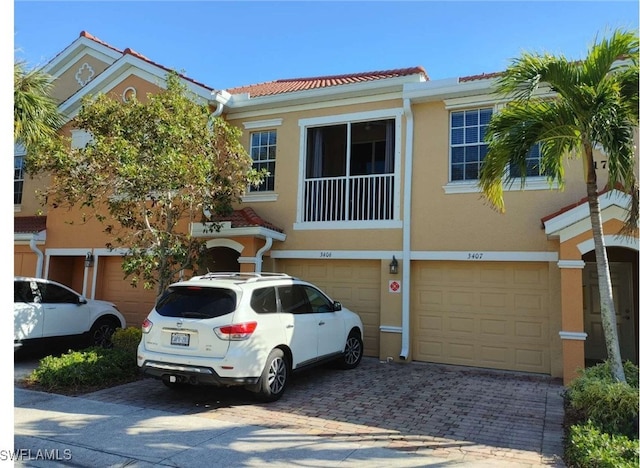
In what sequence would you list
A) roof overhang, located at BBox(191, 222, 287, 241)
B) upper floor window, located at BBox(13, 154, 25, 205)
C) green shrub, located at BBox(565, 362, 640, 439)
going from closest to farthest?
1. green shrub, located at BBox(565, 362, 640, 439)
2. roof overhang, located at BBox(191, 222, 287, 241)
3. upper floor window, located at BBox(13, 154, 25, 205)

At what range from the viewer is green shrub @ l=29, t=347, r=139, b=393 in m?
7.64

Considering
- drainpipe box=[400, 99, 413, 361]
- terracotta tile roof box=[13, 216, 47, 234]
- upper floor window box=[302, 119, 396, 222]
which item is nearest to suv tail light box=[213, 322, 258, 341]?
drainpipe box=[400, 99, 413, 361]

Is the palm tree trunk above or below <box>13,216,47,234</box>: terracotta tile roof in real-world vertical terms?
below

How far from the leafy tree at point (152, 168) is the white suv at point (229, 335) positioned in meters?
1.91

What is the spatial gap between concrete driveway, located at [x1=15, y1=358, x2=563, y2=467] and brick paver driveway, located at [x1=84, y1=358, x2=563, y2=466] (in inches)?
0.5

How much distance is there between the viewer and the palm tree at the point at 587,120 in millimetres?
5551

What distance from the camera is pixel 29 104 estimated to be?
916 centimetres

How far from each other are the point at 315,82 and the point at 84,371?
9.82 meters

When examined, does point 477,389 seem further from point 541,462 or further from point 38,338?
point 38,338

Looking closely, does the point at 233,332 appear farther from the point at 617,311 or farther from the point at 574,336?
the point at 617,311

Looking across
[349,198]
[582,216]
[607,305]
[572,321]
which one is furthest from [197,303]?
[582,216]

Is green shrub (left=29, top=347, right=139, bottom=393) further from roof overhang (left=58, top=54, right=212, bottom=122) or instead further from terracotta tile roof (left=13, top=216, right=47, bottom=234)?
terracotta tile roof (left=13, top=216, right=47, bottom=234)

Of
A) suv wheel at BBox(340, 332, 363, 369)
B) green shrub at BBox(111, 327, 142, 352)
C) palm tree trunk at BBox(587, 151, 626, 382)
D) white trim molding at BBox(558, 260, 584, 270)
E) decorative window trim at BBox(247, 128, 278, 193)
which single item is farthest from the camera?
decorative window trim at BBox(247, 128, 278, 193)

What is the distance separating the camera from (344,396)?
741 cm
